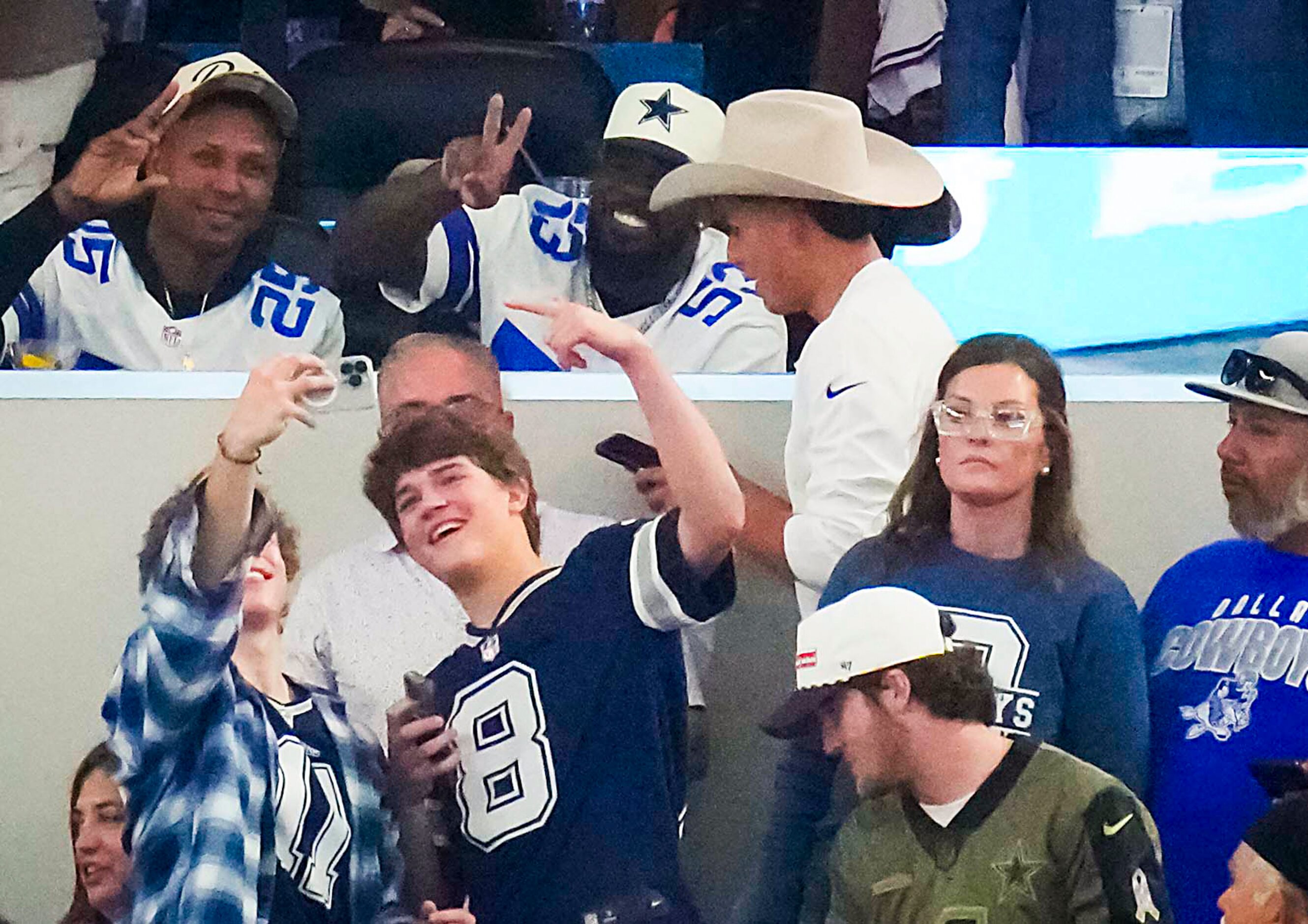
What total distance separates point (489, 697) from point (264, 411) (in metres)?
0.52

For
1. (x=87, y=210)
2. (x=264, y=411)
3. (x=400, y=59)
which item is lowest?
(x=264, y=411)

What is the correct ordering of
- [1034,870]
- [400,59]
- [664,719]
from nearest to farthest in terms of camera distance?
1. [1034,870]
2. [664,719]
3. [400,59]

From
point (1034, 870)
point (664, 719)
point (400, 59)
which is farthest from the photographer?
point (400, 59)

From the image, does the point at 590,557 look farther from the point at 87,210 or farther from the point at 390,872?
the point at 87,210

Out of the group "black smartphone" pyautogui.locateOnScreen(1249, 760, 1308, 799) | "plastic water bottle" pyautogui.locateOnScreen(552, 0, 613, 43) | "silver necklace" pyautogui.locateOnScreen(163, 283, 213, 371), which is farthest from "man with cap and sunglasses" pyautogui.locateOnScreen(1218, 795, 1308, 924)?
"silver necklace" pyautogui.locateOnScreen(163, 283, 213, 371)

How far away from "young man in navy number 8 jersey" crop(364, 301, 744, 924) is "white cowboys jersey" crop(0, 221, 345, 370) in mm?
275

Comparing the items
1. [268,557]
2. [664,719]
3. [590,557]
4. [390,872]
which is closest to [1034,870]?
[664,719]

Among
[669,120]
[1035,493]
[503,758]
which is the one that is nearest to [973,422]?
[1035,493]

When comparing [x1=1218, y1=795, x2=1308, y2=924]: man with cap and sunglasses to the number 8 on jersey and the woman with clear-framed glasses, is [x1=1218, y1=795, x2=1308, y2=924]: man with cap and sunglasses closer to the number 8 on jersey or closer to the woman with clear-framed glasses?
the woman with clear-framed glasses

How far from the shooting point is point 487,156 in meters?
2.39

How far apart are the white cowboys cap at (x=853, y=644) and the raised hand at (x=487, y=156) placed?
791 millimetres

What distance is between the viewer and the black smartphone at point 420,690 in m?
2.26

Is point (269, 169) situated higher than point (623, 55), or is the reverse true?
point (623, 55)

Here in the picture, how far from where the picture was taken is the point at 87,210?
7.90 ft
